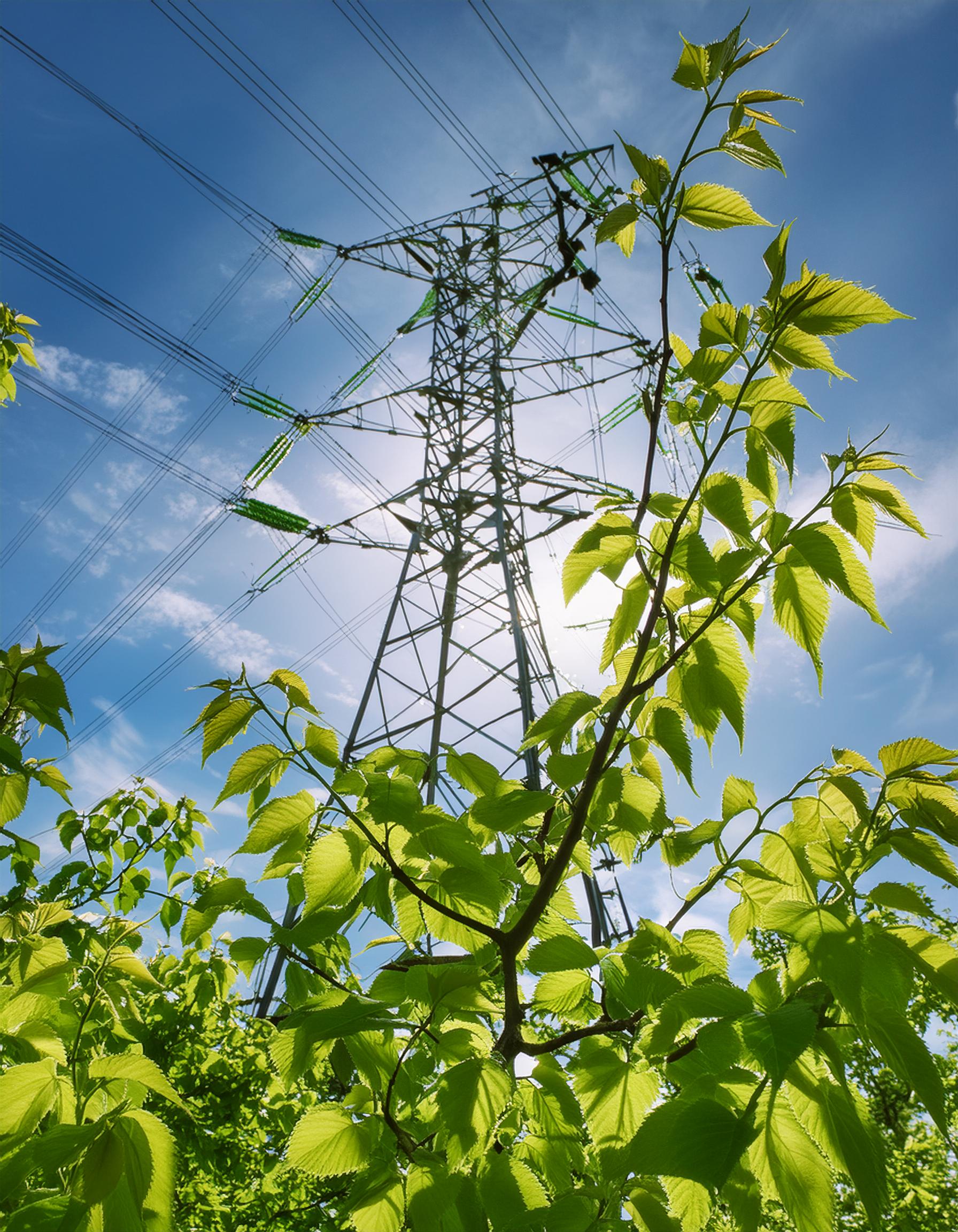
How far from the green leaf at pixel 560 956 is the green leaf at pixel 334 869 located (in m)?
0.21

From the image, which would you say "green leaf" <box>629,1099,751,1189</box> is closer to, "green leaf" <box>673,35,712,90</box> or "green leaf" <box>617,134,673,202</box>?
"green leaf" <box>617,134,673,202</box>

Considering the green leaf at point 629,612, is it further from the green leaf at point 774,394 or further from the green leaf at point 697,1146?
the green leaf at point 697,1146

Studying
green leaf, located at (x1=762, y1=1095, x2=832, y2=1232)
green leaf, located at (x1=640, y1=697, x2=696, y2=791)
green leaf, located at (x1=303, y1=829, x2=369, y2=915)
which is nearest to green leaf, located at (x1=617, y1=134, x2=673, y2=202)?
green leaf, located at (x1=640, y1=697, x2=696, y2=791)

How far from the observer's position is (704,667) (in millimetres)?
784

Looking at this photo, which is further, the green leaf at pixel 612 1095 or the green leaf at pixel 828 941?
the green leaf at pixel 612 1095

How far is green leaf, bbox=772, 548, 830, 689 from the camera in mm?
749

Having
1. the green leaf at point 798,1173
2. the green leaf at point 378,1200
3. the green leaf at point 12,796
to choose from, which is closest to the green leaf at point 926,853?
the green leaf at point 798,1173

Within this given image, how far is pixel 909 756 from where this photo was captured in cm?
66

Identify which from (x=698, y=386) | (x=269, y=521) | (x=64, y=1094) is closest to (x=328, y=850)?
(x=64, y=1094)

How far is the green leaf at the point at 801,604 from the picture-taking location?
0.75m

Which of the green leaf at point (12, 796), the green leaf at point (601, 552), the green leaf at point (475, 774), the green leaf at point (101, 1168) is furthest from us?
the green leaf at point (12, 796)

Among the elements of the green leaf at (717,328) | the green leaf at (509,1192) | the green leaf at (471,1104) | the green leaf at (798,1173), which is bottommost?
the green leaf at (798,1173)

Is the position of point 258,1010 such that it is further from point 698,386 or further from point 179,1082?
point 698,386

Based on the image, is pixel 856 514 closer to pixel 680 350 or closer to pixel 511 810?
pixel 680 350
